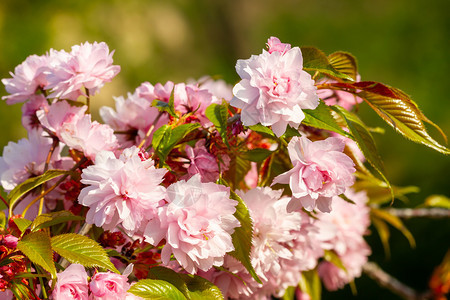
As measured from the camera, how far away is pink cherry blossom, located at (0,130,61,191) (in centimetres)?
62

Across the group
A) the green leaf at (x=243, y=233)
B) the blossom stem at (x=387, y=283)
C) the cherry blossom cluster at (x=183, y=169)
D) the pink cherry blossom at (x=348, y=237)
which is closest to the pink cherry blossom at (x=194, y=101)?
the cherry blossom cluster at (x=183, y=169)

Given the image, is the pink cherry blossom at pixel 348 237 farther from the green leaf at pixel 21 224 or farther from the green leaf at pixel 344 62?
the green leaf at pixel 21 224

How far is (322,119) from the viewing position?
1.68 feet

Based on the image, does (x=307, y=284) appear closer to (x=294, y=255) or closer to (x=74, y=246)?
(x=294, y=255)

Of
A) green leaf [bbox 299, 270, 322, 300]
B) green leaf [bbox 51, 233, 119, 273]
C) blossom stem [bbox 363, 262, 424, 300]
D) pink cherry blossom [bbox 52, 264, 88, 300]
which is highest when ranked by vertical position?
green leaf [bbox 51, 233, 119, 273]

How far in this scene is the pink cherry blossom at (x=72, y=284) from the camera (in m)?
0.47

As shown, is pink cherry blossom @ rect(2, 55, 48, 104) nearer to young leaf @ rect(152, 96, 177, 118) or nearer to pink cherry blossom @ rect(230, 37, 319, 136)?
young leaf @ rect(152, 96, 177, 118)

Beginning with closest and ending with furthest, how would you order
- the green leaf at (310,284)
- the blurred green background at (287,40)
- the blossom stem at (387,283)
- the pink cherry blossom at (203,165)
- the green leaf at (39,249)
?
1. the green leaf at (39,249)
2. the pink cherry blossom at (203,165)
3. the green leaf at (310,284)
4. the blossom stem at (387,283)
5. the blurred green background at (287,40)

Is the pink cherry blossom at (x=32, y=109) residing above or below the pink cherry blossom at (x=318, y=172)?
above

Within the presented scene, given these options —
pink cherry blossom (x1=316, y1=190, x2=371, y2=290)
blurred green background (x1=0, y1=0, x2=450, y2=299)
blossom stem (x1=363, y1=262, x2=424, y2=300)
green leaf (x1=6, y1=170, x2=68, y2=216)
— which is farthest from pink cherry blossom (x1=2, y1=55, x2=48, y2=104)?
blurred green background (x1=0, y1=0, x2=450, y2=299)

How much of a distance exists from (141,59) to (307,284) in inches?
132

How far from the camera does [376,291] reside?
1.79 m

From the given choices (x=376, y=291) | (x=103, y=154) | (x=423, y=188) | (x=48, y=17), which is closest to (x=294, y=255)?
(x=103, y=154)

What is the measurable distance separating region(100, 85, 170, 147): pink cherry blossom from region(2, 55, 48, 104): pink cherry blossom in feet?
0.29
